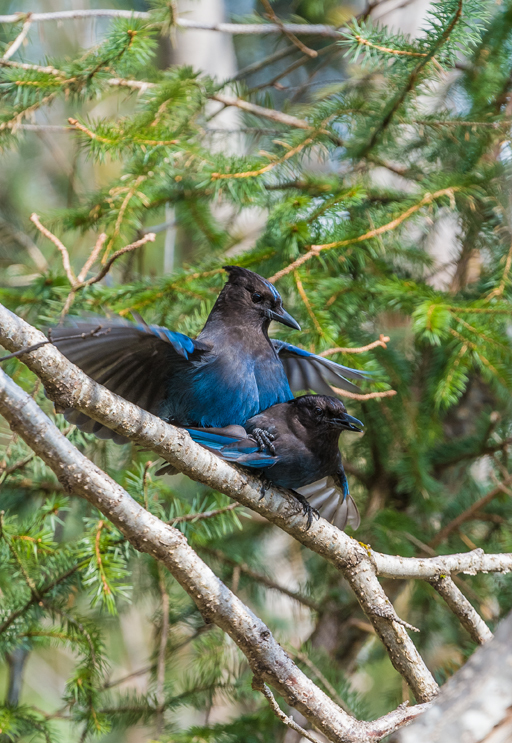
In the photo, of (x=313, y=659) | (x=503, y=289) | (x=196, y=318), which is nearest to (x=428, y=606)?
(x=313, y=659)

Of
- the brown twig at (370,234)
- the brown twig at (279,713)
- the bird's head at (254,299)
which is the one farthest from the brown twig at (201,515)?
the brown twig at (370,234)

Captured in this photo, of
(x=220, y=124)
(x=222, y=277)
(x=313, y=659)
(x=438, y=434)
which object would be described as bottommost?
(x=313, y=659)

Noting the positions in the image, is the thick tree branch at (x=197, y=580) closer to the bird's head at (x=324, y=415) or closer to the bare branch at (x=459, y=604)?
the bare branch at (x=459, y=604)

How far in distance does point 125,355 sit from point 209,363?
0.39m

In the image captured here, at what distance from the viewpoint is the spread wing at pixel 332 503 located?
2.80m

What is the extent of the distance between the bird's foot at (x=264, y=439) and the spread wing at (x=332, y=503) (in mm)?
428

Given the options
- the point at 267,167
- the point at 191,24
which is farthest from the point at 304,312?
the point at 191,24

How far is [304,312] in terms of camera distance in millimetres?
2783

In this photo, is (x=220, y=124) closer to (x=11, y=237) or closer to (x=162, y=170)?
(x=162, y=170)

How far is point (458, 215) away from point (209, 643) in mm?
2288

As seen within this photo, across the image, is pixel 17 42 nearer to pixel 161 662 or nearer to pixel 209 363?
pixel 209 363

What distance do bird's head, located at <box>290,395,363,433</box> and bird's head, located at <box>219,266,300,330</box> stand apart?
357 millimetres

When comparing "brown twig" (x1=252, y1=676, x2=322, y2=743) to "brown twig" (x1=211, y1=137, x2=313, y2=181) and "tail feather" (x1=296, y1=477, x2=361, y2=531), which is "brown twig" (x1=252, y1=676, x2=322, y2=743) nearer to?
"tail feather" (x1=296, y1=477, x2=361, y2=531)

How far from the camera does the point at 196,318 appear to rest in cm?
300
